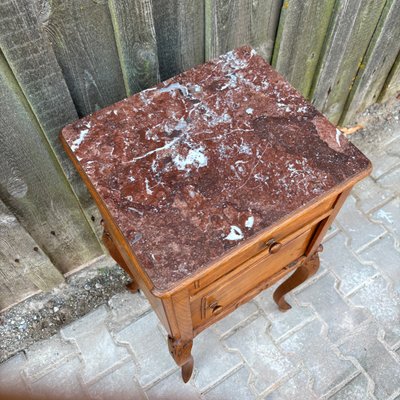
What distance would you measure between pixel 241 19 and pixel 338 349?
1525 mm

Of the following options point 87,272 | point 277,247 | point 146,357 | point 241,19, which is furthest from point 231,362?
point 241,19

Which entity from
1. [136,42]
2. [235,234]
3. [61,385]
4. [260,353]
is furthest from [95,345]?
[136,42]

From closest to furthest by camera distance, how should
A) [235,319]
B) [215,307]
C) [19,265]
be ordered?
[215,307] → [19,265] → [235,319]

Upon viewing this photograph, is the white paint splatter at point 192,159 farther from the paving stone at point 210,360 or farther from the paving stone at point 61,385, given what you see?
the paving stone at point 61,385

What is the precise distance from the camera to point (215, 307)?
1.30 meters

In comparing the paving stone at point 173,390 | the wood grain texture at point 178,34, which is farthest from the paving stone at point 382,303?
the wood grain texture at point 178,34

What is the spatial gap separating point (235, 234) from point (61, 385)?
1.37m

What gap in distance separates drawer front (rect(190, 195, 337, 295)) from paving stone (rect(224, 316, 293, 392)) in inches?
37.9

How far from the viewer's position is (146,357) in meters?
1.89

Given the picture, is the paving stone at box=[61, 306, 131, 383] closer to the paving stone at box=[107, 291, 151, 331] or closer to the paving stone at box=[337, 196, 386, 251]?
the paving stone at box=[107, 291, 151, 331]

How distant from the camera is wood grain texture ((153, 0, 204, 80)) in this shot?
49.5 inches

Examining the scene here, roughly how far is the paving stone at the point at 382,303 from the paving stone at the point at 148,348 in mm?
977

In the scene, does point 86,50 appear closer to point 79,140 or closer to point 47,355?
point 79,140

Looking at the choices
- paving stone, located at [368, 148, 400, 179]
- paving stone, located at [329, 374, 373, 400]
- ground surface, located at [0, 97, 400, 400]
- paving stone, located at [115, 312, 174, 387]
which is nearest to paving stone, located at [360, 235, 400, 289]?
ground surface, located at [0, 97, 400, 400]
